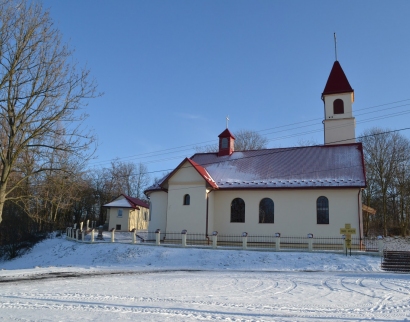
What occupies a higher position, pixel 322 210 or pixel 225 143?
pixel 225 143

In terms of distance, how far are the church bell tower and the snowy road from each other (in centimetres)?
1716

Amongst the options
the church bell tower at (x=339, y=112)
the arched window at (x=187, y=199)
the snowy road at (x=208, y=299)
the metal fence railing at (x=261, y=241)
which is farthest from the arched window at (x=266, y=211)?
the snowy road at (x=208, y=299)

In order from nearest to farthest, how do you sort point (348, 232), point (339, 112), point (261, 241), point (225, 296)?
point (225, 296), point (348, 232), point (261, 241), point (339, 112)

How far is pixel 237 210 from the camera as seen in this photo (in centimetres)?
2514

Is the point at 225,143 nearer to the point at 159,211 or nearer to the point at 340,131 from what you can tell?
the point at 159,211

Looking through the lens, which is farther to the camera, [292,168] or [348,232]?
[292,168]

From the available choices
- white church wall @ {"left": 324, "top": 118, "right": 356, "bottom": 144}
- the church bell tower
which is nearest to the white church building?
white church wall @ {"left": 324, "top": 118, "right": 356, "bottom": 144}

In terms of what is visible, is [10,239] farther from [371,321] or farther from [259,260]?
[371,321]

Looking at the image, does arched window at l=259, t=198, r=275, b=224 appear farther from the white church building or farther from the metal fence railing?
the metal fence railing

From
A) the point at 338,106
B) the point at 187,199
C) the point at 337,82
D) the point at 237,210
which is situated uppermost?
the point at 337,82

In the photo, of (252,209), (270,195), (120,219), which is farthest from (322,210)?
(120,219)

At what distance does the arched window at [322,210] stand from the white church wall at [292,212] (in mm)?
230

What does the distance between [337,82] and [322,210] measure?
496 inches

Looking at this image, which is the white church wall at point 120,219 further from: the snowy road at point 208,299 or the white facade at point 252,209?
the snowy road at point 208,299
